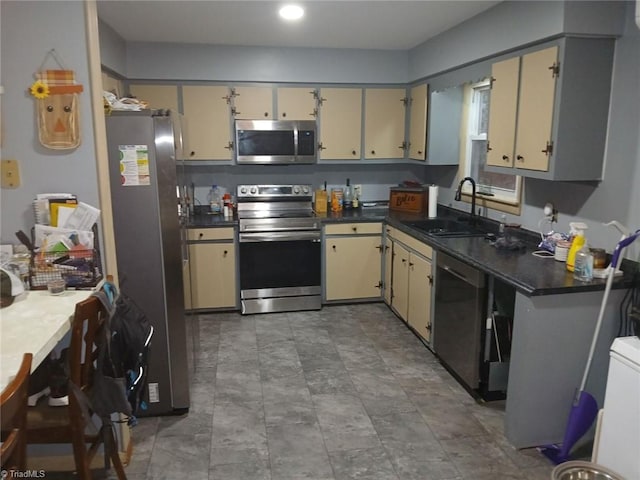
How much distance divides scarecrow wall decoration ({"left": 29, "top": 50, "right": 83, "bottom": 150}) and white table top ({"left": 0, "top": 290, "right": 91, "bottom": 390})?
0.66 m

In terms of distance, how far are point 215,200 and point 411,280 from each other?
6.96 ft

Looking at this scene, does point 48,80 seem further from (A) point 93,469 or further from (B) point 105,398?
(A) point 93,469

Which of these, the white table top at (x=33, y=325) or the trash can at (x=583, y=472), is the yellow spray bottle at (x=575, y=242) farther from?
the white table top at (x=33, y=325)

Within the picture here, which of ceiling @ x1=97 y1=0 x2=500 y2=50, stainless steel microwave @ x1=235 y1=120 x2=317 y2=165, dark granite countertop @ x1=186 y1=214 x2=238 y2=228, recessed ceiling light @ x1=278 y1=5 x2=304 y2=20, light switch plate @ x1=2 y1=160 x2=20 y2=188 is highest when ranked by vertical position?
ceiling @ x1=97 y1=0 x2=500 y2=50

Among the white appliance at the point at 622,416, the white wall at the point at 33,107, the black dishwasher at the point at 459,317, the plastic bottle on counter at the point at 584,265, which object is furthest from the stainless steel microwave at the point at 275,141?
the white appliance at the point at 622,416

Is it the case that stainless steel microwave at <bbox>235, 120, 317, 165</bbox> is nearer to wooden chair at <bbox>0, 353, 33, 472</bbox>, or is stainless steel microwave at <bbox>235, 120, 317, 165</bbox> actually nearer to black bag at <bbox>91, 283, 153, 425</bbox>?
black bag at <bbox>91, 283, 153, 425</bbox>

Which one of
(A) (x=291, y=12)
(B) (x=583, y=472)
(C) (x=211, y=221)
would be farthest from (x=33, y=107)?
(B) (x=583, y=472)

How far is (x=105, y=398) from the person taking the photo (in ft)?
6.18

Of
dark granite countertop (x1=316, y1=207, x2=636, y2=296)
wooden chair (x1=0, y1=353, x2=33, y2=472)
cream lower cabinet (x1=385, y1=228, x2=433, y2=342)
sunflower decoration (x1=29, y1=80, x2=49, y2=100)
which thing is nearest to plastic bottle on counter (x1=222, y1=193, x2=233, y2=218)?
cream lower cabinet (x1=385, y1=228, x2=433, y2=342)

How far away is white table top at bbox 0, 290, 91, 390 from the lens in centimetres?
146

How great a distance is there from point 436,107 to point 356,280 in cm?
174

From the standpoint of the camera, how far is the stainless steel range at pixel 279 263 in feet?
14.4

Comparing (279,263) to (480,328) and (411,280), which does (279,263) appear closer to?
(411,280)

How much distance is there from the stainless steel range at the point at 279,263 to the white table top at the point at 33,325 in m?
2.37
